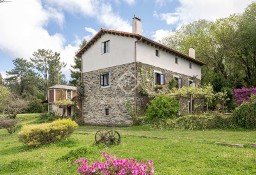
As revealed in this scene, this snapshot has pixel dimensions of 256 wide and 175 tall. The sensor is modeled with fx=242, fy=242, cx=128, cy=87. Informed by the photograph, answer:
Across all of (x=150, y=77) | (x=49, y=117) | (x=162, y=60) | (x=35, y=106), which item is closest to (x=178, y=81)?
(x=162, y=60)

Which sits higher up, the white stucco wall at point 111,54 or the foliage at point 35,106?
the white stucco wall at point 111,54

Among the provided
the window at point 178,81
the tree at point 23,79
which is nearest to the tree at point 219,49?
the window at point 178,81

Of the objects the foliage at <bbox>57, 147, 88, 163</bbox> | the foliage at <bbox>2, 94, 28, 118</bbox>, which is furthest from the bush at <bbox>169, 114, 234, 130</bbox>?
the foliage at <bbox>2, 94, 28, 118</bbox>

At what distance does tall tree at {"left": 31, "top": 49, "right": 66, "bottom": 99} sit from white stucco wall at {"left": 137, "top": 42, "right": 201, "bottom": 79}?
4110 cm

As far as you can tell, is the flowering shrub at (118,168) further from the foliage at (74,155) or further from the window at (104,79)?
the window at (104,79)

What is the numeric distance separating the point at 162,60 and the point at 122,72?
14.6ft

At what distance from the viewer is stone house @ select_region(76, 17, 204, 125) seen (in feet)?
70.0

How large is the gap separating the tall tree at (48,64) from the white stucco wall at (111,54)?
3758 centimetres

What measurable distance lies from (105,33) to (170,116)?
1079cm

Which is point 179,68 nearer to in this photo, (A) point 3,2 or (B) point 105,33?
(B) point 105,33

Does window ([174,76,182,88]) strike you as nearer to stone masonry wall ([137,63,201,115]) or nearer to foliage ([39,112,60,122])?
stone masonry wall ([137,63,201,115])

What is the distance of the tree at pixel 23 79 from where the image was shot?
5569 centimetres

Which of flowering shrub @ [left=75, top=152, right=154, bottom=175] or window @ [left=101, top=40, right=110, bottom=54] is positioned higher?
window @ [left=101, top=40, right=110, bottom=54]

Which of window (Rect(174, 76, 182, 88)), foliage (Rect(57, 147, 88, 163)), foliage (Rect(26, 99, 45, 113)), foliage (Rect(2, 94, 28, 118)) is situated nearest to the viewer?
foliage (Rect(57, 147, 88, 163))
